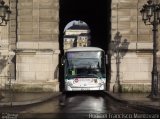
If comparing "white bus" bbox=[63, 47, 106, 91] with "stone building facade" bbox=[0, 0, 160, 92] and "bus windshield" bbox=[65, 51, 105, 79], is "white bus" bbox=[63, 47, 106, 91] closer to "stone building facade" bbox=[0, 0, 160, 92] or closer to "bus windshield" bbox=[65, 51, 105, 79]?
"bus windshield" bbox=[65, 51, 105, 79]

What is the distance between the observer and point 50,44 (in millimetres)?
34156

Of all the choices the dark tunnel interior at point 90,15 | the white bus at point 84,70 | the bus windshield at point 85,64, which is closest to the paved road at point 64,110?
the white bus at point 84,70

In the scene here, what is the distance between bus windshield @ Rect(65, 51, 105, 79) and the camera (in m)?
33.5

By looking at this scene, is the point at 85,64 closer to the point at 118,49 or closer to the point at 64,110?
the point at 118,49

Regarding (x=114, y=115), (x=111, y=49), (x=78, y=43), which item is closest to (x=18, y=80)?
(x=111, y=49)

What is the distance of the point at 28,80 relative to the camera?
112 ft

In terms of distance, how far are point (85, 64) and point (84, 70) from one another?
46 cm

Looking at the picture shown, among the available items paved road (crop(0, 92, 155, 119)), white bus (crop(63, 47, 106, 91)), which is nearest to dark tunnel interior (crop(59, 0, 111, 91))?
white bus (crop(63, 47, 106, 91))

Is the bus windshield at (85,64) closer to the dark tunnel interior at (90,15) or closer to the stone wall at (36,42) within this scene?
the stone wall at (36,42)

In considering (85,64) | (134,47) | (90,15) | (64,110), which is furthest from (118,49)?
(90,15)

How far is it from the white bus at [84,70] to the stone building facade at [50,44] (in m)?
0.79

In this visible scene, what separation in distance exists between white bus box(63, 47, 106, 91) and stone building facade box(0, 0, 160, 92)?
785 mm

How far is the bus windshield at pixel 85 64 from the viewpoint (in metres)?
33.5

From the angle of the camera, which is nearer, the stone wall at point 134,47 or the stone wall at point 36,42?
the stone wall at point 134,47
